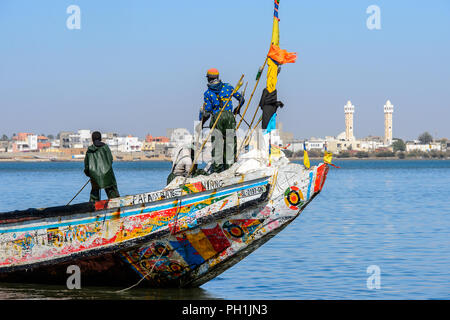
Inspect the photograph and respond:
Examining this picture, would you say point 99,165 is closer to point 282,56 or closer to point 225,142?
point 225,142

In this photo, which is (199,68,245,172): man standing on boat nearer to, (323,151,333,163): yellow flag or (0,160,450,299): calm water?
(323,151,333,163): yellow flag

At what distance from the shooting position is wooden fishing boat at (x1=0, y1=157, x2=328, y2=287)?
1169 cm

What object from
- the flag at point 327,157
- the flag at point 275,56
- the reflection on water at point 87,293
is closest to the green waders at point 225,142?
the flag at point 275,56

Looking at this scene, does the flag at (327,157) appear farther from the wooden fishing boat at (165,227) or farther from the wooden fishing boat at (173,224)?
the wooden fishing boat at (165,227)

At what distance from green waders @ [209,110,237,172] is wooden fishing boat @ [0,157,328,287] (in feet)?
1.83

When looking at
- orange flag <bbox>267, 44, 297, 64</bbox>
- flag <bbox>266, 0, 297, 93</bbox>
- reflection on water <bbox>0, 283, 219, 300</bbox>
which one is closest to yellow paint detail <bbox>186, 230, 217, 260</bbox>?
reflection on water <bbox>0, 283, 219, 300</bbox>

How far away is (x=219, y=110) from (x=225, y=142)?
490 mm

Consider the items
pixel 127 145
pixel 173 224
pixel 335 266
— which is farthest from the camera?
pixel 127 145

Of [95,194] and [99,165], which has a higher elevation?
[99,165]

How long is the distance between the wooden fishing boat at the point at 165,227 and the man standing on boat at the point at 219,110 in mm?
602

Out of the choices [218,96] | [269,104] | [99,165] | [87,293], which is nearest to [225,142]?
[218,96]

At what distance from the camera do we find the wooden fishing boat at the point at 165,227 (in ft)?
38.3

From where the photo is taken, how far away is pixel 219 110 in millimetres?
12664
